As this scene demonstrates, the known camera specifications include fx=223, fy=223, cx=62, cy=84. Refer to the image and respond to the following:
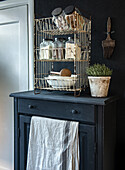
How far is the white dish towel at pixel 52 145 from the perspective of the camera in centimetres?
169

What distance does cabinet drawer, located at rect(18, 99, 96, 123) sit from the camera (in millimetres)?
1638

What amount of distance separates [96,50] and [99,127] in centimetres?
77

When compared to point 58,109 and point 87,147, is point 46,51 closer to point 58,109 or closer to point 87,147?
point 58,109

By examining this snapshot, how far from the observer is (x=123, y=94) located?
76.7 inches

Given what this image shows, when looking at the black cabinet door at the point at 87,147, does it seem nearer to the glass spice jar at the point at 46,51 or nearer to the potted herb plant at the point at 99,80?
the potted herb plant at the point at 99,80

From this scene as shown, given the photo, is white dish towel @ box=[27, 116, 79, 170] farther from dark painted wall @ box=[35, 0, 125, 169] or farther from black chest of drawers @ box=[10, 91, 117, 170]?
dark painted wall @ box=[35, 0, 125, 169]

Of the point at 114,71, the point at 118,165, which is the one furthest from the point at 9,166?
the point at 114,71

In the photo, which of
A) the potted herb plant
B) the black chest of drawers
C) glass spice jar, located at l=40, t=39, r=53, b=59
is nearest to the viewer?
the black chest of drawers

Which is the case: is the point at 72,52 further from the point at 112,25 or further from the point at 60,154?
the point at 60,154

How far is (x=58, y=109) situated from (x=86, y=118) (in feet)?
0.80

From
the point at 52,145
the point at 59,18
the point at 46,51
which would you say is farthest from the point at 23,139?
the point at 59,18

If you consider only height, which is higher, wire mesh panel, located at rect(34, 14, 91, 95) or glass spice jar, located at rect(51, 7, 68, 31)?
glass spice jar, located at rect(51, 7, 68, 31)

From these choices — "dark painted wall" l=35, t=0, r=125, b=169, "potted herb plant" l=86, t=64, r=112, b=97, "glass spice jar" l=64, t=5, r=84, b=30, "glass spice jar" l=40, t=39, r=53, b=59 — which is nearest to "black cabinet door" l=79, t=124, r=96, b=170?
"potted herb plant" l=86, t=64, r=112, b=97

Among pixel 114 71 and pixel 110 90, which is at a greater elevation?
pixel 114 71
